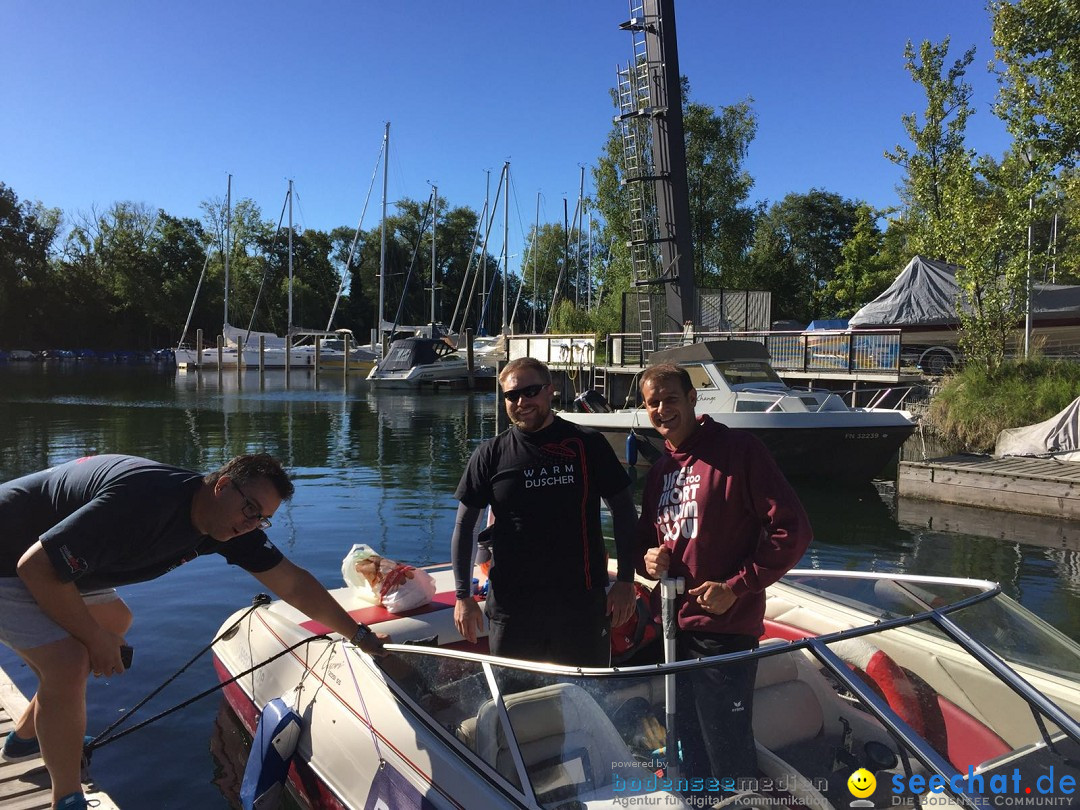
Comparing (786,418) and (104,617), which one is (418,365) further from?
(104,617)

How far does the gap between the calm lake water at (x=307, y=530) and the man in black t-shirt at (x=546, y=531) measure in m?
2.44

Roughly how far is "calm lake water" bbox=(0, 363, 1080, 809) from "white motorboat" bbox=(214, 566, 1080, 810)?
209cm

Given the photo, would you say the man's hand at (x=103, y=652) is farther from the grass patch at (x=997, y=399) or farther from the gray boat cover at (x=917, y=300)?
the gray boat cover at (x=917, y=300)

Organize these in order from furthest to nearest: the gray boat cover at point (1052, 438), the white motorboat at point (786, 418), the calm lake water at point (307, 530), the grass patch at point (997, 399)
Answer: the grass patch at point (997, 399), the white motorboat at point (786, 418), the gray boat cover at point (1052, 438), the calm lake water at point (307, 530)

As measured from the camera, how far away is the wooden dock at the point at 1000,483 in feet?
33.7

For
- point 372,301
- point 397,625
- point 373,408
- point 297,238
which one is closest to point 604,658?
point 397,625

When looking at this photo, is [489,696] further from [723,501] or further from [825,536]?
[825,536]

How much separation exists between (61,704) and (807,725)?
277cm

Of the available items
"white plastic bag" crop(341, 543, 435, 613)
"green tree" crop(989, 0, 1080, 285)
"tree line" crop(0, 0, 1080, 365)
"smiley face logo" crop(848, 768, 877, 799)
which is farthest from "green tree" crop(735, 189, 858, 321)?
"smiley face logo" crop(848, 768, 877, 799)

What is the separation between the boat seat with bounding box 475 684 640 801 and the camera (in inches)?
92.0

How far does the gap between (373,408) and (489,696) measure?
1096 inches

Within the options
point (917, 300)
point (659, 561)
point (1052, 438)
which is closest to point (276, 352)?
point (917, 300)

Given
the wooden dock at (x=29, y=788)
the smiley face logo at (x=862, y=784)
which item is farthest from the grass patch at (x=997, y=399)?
the wooden dock at (x=29, y=788)

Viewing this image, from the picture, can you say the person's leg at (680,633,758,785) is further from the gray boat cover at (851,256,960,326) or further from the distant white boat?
the distant white boat
